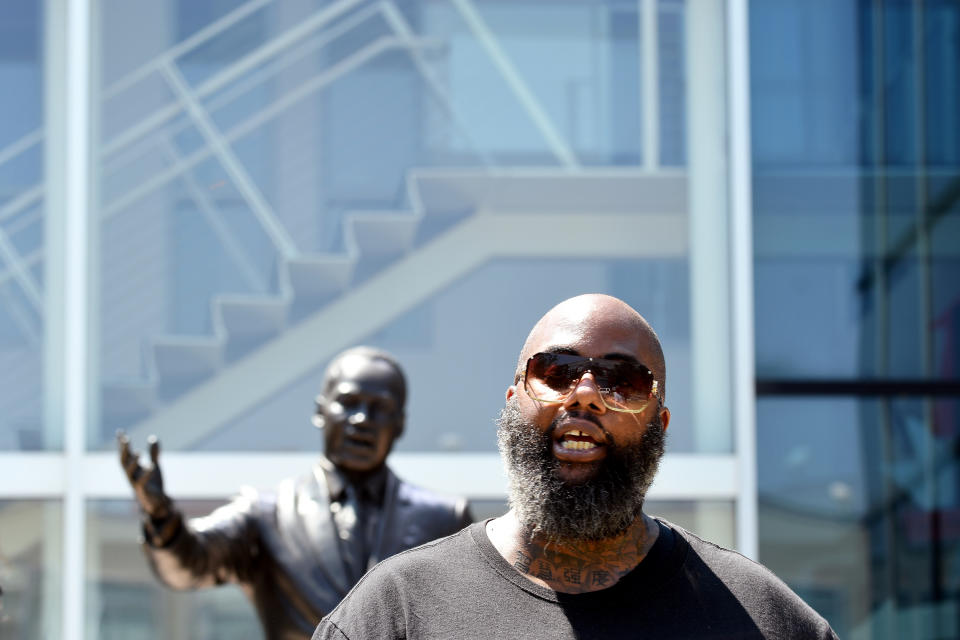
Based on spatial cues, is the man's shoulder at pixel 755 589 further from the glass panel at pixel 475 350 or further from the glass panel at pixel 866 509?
the glass panel at pixel 866 509

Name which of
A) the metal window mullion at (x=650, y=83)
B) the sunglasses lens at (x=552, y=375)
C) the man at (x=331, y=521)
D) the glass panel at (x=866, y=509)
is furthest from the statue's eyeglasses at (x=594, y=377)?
the metal window mullion at (x=650, y=83)

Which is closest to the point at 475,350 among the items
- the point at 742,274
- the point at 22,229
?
the point at 742,274

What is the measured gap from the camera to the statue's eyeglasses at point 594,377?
1735 mm

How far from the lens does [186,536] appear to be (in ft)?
12.4

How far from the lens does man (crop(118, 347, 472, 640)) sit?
3.91 metres

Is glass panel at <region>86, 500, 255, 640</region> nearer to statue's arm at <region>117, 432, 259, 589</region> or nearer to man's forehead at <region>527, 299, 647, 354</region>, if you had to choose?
statue's arm at <region>117, 432, 259, 589</region>

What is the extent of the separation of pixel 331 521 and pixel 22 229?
12.1ft

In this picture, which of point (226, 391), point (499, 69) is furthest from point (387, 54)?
point (226, 391)

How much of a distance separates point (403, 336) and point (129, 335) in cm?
139

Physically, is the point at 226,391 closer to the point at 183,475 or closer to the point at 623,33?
the point at 183,475

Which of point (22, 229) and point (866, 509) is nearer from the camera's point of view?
point (866, 509)

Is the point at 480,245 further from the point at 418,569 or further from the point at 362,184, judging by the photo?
the point at 418,569

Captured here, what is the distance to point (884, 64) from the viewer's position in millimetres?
6984

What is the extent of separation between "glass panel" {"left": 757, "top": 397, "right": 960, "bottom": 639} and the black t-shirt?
521 cm
